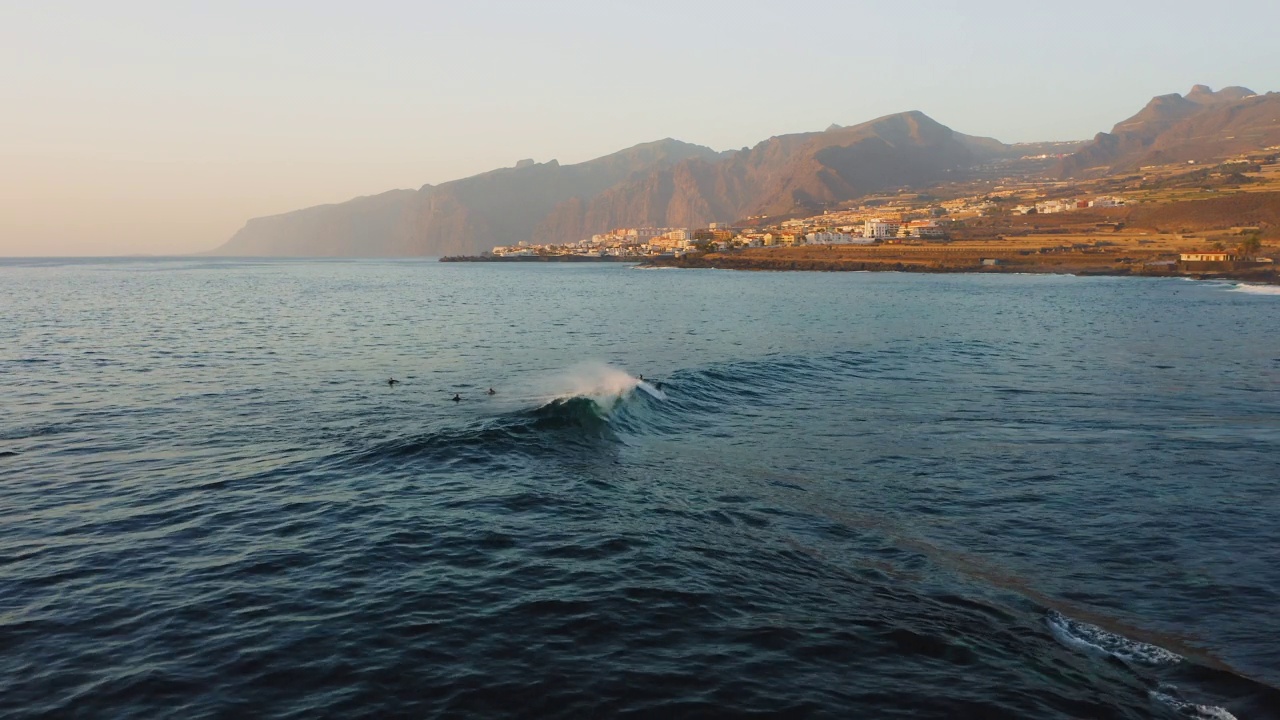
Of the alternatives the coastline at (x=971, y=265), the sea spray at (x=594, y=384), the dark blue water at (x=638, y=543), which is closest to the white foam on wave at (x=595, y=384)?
the sea spray at (x=594, y=384)

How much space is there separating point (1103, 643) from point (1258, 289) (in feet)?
330

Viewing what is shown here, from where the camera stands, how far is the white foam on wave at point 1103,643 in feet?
34.9

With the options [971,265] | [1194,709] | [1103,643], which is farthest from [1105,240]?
[1194,709]

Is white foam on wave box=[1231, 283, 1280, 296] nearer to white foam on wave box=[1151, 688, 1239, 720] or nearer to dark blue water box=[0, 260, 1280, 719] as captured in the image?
dark blue water box=[0, 260, 1280, 719]

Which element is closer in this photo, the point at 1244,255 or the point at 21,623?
the point at 21,623

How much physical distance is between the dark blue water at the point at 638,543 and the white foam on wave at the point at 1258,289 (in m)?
60.6

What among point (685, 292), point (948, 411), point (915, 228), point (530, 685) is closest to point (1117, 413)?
point (948, 411)

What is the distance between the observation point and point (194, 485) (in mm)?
18406

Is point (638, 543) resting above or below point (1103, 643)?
above

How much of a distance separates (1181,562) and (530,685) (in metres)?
11.4

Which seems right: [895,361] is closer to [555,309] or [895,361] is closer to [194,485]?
[194,485]

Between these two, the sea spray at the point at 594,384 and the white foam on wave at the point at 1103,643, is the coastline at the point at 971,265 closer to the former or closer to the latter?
the sea spray at the point at 594,384

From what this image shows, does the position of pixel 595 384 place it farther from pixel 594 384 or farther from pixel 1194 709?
pixel 1194 709

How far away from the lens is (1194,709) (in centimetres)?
944
